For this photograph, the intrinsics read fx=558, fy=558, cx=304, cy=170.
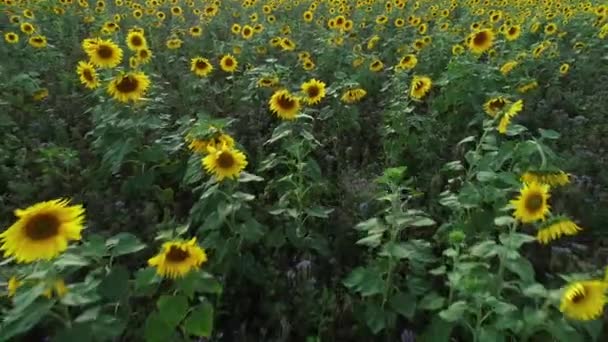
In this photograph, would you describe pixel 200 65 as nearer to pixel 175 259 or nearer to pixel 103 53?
pixel 103 53

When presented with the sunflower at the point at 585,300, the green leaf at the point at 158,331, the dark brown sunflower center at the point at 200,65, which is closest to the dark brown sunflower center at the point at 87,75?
the dark brown sunflower center at the point at 200,65

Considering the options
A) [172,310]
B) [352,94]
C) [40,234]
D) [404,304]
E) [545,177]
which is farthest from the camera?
[352,94]

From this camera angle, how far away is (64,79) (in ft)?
17.5

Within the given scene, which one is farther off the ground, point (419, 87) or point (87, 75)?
point (87, 75)

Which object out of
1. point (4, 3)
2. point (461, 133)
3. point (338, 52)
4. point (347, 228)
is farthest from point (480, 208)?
point (4, 3)

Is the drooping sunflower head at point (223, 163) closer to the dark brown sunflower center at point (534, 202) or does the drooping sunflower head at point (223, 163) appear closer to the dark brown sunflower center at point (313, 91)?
the dark brown sunflower center at point (534, 202)

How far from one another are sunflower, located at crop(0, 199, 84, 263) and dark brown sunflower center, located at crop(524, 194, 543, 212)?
1.68 m

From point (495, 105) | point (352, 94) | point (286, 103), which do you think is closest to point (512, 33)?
point (352, 94)

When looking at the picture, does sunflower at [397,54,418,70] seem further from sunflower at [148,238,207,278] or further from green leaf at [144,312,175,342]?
green leaf at [144,312,175,342]

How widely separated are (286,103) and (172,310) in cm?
172

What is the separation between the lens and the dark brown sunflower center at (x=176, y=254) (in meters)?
2.06

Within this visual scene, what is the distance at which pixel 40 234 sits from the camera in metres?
1.90

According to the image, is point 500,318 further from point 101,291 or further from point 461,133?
point 461,133

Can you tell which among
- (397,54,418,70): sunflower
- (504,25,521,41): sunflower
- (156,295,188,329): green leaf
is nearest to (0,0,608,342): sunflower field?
(156,295,188,329): green leaf
